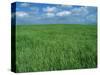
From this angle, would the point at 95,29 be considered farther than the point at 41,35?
Yes

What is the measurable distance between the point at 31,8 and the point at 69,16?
37.8 inches

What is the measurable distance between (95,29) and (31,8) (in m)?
1.76

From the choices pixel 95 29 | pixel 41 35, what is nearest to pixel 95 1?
pixel 95 29

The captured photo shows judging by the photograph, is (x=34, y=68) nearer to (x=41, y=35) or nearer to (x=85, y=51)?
(x=41, y=35)

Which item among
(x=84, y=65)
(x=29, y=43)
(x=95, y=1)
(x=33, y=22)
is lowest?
(x=84, y=65)

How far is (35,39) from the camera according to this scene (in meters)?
6.70

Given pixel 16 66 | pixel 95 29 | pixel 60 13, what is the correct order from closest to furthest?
pixel 16 66, pixel 60 13, pixel 95 29

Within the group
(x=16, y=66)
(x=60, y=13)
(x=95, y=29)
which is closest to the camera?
(x=16, y=66)

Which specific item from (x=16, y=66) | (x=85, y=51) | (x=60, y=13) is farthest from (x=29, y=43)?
(x=85, y=51)

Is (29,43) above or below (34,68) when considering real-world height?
above

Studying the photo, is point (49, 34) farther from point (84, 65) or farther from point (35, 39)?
point (84, 65)

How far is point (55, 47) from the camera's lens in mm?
6910

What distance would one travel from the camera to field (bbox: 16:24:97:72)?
6.57m

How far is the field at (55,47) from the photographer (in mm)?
6566
